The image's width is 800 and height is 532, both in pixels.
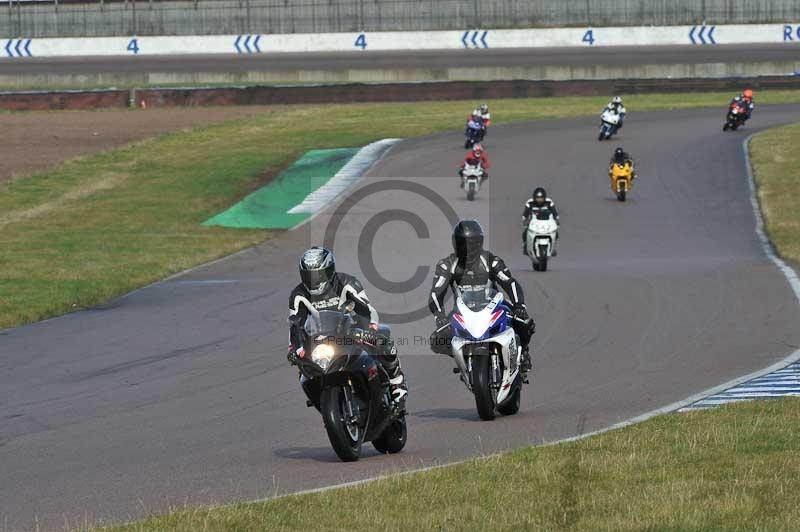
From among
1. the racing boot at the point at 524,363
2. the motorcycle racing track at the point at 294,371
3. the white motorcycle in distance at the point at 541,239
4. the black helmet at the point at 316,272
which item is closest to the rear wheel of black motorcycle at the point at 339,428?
the motorcycle racing track at the point at 294,371

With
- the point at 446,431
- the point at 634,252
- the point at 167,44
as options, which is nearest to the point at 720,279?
the point at 634,252

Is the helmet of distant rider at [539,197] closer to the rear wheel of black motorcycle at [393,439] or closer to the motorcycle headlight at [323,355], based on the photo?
the rear wheel of black motorcycle at [393,439]

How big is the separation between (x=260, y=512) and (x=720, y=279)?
51.5ft

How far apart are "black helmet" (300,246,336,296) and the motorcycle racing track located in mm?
1302

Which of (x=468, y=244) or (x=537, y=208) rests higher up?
(x=468, y=244)

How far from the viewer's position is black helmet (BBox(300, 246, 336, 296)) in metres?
10.2

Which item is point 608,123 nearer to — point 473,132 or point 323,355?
point 473,132

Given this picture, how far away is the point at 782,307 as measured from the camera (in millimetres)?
19250

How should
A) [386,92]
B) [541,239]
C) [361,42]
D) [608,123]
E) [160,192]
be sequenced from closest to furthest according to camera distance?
[541,239] < [160,192] < [608,123] < [386,92] < [361,42]

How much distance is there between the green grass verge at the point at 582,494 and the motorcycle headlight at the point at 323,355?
108 cm

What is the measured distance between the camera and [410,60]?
63.2 m

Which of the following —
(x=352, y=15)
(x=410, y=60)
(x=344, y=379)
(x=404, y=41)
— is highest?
(x=352, y=15)

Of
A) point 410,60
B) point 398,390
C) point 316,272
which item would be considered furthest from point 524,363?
point 410,60

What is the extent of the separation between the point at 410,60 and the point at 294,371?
49.3 m
